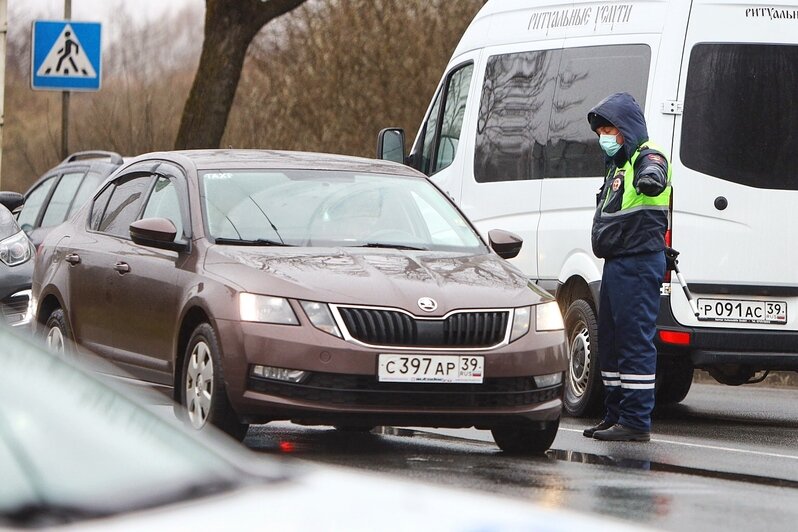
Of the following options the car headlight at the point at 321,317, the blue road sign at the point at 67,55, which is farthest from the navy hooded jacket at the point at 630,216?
the blue road sign at the point at 67,55

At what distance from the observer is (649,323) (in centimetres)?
985

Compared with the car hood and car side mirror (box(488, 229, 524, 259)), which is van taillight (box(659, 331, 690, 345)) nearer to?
car side mirror (box(488, 229, 524, 259))

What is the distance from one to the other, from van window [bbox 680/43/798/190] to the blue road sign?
11.2 metres

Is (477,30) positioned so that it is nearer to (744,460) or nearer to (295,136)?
(744,460)

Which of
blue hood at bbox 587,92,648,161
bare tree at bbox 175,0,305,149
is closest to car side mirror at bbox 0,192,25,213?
blue hood at bbox 587,92,648,161

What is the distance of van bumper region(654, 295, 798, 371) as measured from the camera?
10.5m

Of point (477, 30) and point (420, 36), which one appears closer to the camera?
point (477, 30)

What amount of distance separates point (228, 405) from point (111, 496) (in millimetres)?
5415

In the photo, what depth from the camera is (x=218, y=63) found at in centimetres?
2203

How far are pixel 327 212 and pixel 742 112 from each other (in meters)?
2.94

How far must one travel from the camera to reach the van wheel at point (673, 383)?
41.8 ft

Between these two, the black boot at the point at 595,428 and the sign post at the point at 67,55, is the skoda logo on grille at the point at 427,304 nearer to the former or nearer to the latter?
the black boot at the point at 595,428

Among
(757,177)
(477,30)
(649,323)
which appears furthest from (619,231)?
(477,30)

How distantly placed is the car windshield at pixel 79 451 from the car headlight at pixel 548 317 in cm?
530
